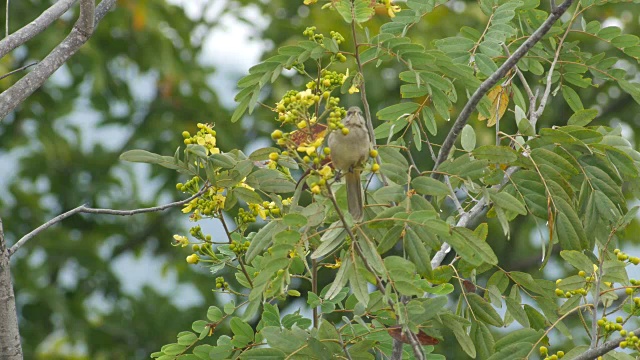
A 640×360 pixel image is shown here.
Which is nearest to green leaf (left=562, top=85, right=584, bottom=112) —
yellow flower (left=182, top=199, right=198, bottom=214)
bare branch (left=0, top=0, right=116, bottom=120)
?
yellow flower (left=182, top=199, right=198, bottom=214)

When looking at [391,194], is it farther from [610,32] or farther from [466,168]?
[610,32]

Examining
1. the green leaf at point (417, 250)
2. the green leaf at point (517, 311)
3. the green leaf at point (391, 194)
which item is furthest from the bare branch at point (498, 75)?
the green leaf at point (517, 311)

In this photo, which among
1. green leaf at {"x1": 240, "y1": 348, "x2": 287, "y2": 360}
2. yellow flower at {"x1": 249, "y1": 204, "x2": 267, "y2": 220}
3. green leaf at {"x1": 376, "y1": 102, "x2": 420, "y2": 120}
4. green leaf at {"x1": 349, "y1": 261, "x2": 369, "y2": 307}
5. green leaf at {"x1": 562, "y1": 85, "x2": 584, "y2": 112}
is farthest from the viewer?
green leaf at {"x1": 562, "y1": 85, "x2": 584, "y2": 112}

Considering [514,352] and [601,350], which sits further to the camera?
[514,352]

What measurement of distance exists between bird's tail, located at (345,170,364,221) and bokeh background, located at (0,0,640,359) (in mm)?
6932

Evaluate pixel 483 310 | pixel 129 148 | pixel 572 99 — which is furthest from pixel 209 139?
pixel 129 148

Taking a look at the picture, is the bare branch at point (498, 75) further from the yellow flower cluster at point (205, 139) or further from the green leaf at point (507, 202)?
the yellow flower cluster at point (205, 139)

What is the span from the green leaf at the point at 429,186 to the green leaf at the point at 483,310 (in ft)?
1.52

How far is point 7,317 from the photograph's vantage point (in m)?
2.59

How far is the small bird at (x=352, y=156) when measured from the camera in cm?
255

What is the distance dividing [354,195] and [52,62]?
1062 millimetres

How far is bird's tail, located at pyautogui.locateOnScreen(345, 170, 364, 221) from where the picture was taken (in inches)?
99.0

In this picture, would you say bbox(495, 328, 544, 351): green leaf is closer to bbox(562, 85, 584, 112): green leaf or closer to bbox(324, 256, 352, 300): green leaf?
bbox(324, 256, 352, 300): green leaf

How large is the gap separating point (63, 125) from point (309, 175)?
365 inches
